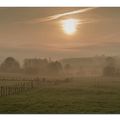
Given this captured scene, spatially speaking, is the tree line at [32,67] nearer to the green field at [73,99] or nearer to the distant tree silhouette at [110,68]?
the green field at [73,99]

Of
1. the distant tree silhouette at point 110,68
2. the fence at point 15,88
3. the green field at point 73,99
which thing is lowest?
the green field at point 73,99

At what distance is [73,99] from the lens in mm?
2412

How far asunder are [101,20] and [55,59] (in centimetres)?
52

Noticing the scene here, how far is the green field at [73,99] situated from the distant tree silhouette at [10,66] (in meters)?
0.22

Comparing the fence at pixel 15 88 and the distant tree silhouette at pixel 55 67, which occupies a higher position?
the distant tree silhouette at pixel 55 67

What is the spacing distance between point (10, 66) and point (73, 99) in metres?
0.61

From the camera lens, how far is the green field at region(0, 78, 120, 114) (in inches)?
94.5

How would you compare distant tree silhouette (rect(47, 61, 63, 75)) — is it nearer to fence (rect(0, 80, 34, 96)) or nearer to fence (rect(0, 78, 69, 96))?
fence (rect(0, 78, 69, 96))

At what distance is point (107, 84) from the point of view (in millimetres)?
2402

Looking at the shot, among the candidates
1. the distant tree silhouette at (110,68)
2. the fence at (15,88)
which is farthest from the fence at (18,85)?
the distant tree silhouette at (110,68)

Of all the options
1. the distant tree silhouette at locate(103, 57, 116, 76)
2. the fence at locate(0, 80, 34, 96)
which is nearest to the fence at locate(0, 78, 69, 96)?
the fence at locate(0, 80, 34, 96)

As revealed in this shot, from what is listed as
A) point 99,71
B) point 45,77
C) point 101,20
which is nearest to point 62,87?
point 45,77

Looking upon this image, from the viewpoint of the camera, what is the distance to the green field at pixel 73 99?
7.88ft
